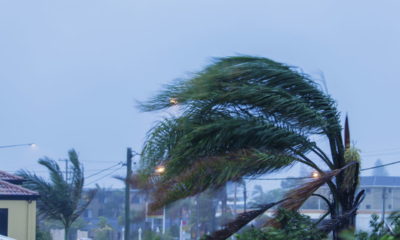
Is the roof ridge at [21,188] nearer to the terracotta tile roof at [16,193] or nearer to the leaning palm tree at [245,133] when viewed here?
the terracotta tile roof at [16,193]

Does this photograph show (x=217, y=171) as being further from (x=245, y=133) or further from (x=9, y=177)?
(x=9, y=177)

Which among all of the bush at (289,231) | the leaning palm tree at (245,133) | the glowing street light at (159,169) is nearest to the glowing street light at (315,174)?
the leaning palm tree at (245,133)

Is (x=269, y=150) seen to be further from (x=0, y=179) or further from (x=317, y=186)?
(x=0, y=179)

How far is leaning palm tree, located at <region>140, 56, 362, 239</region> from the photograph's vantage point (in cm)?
804

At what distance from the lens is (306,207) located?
918cm

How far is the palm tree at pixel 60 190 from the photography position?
27562 millimetres

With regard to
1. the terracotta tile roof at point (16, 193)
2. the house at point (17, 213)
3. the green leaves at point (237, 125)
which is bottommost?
the house at point (17, 213)

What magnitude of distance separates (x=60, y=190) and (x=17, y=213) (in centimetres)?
289

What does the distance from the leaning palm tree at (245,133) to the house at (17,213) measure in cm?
2124

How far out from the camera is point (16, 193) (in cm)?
2878

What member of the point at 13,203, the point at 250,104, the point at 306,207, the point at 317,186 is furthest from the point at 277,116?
the point at 13,203

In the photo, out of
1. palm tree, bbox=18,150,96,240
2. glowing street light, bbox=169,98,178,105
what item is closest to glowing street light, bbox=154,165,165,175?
glowing street light, bbox=169,98,178,105

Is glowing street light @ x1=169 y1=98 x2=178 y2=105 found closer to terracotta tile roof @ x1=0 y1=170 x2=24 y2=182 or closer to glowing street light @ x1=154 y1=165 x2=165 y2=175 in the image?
glowing street light @ x1=154 y1=165 x2=165 y2=175

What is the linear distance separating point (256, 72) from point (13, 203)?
22702 millimetres
